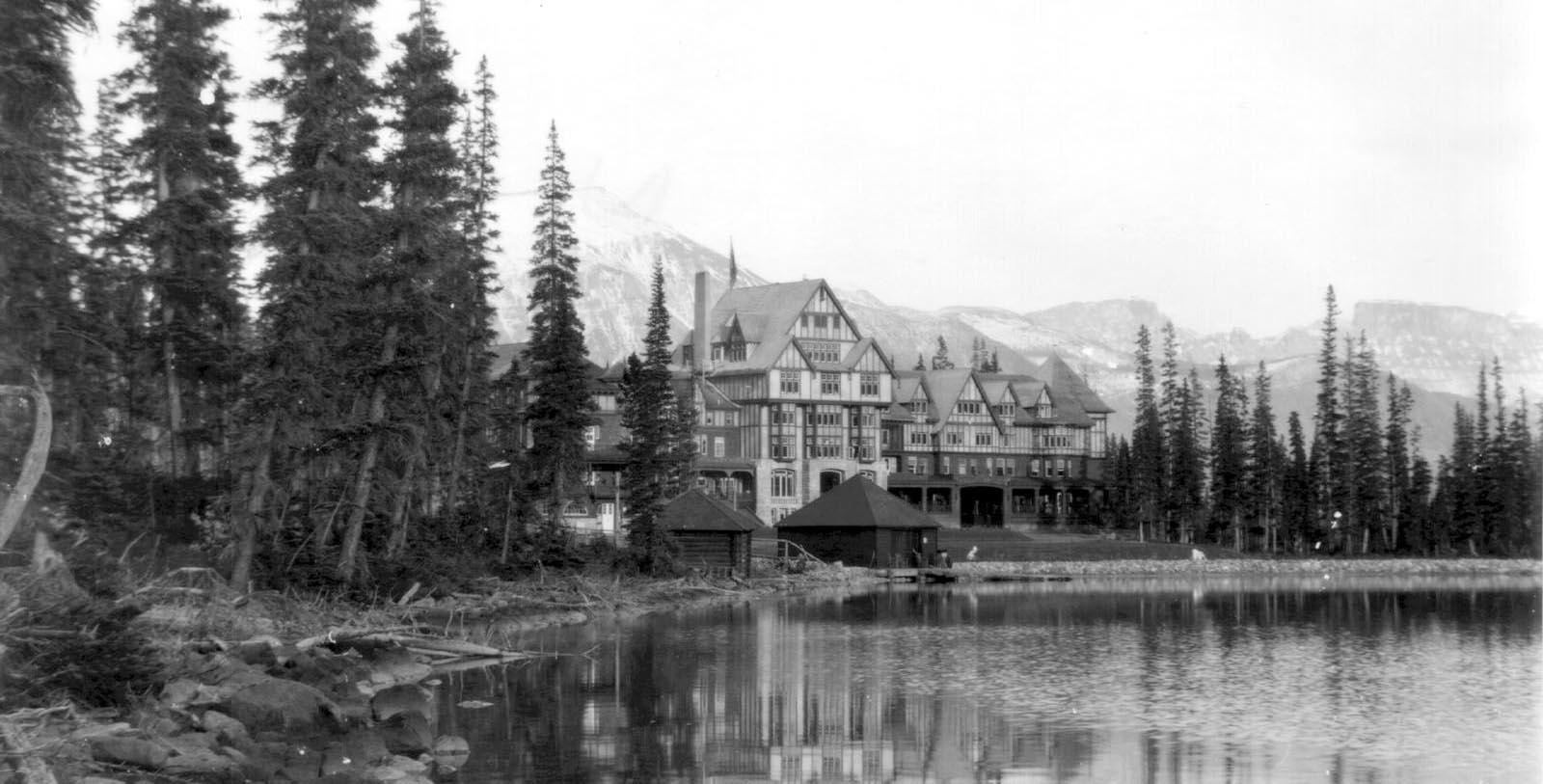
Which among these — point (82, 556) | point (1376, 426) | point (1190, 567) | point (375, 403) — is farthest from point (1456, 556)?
point (82, 556)

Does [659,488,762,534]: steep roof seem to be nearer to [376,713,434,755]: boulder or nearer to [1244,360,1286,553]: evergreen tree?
[376,713,434,755]: boulder

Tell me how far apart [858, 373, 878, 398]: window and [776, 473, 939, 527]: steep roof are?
75.0 feet

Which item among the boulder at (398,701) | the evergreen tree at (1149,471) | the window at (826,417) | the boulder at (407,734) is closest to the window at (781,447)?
the window at (826,417)

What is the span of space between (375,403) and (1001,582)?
47674 mm

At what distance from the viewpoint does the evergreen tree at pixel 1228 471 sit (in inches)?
4326

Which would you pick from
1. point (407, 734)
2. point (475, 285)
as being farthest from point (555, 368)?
point (407, 734)

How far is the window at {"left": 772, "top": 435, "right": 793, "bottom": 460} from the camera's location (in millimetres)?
103188

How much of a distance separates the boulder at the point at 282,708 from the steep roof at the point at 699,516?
144ft

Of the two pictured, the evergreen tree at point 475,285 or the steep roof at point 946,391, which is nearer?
the evergreen tree at point 475,285

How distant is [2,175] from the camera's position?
29328mm

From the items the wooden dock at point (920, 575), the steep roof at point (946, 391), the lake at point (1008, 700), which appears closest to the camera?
the lake at point (1008, 700)

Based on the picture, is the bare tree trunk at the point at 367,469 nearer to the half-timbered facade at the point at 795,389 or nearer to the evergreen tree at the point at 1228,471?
the half-timbered facade at the point at 795,389

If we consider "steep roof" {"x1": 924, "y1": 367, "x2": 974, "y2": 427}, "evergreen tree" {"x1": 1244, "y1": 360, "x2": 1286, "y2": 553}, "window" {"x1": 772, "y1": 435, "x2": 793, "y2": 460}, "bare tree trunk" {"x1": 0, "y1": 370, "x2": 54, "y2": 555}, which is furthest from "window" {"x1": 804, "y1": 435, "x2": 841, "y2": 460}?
"bare tree trunk" {"x1": 0, "y1": 370, "x2": 54, "y2": 555}

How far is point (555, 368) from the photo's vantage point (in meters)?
61.2
